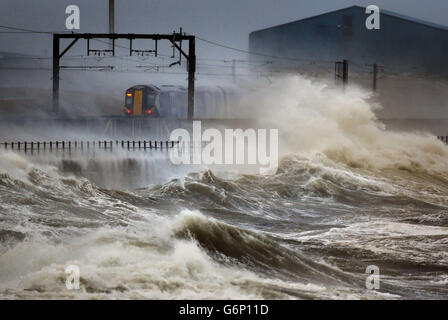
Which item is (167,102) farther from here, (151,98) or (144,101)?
(144,101)

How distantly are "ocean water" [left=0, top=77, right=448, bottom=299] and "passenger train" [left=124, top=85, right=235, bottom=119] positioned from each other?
11.7 m

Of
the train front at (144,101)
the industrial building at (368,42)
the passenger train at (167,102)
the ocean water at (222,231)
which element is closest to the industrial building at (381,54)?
the industrial building at (368,42)

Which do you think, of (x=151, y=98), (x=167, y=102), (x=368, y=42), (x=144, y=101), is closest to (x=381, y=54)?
(x=368, y=42)

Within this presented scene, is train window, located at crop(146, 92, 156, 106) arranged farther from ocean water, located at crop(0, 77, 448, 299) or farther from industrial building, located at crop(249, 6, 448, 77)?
industrial building, located at crop(249, 6, 448, 77)

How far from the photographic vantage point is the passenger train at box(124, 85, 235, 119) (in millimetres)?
39125

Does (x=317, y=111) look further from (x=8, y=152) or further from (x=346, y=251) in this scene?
(x=346, y=251)

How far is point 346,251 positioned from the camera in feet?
43.3

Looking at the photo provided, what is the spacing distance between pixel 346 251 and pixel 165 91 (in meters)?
27.5

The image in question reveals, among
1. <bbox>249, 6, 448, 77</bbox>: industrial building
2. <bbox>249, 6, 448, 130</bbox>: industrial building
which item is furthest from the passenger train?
<bbox>249, 6, 448, 77</bbox>: industrial building

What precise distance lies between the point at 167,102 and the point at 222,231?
89.4ft

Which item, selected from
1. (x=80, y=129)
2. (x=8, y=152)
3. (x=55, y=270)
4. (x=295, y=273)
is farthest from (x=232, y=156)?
(x=55, y=270)

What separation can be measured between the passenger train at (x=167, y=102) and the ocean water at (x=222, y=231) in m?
11.7

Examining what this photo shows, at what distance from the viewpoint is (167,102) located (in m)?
39.4

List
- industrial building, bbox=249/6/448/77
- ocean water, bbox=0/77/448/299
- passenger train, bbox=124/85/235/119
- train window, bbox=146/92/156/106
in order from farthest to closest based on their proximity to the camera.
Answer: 1. industrial building, bbox=249/6/448/77
2. passenger train, bbox=124/85/235/119
3. train window, bbox=146/92/156/106
4. ocean water, bbox=0/77/448/299
